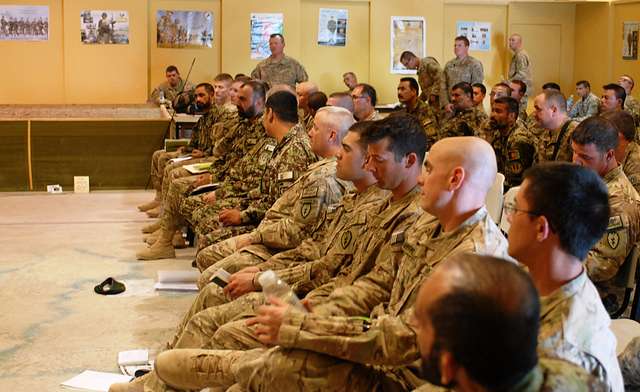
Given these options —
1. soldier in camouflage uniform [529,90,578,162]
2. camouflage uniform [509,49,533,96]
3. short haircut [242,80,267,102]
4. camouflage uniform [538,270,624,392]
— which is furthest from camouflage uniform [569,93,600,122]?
camouflage uniform [538,270,624,392]

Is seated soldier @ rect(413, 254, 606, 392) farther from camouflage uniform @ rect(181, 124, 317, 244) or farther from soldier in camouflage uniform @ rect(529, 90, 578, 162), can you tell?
soldier in camouflage uniform @ rect(529, 90, 578, 162)

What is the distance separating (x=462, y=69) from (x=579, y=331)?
12322 millimetres

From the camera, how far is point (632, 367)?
2.60 m

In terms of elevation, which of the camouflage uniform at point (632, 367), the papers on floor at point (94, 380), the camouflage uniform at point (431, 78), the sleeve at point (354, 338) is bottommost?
the papers on floor at point (94, 380)

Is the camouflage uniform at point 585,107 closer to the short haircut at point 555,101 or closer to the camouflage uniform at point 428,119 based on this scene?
the camouflage uniform at point 428,119

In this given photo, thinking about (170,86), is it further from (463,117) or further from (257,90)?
(257,90)

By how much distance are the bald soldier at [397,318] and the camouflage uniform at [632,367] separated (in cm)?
48

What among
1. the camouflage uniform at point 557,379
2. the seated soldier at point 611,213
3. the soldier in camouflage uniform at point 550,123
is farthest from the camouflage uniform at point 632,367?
the soldier in camouflage uniform at point 550,123

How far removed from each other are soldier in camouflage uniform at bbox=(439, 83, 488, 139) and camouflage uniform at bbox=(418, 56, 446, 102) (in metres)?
4.46

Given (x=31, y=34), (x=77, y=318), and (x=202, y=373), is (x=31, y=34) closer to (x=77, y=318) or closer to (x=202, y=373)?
(x=77, y=318)

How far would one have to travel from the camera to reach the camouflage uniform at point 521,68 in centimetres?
1514

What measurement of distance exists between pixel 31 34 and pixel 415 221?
13179 millimetres

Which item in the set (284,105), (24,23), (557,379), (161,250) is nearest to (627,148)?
(284,105)

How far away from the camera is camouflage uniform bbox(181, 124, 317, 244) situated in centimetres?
503
